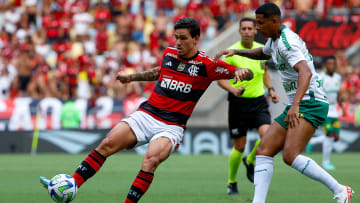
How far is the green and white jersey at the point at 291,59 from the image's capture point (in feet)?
23.1

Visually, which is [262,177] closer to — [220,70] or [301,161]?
[301,161]

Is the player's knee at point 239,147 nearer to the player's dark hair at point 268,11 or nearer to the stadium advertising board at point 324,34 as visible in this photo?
the player's dark hair at point 268,11

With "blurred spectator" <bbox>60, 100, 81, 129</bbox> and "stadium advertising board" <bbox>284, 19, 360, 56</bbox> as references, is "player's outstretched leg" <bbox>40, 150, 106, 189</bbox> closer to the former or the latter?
"blurred spectator" <bbox>60, 100, 81, 129</bbox>

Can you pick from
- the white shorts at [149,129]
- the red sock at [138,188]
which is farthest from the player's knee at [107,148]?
the red sock at [138,188]

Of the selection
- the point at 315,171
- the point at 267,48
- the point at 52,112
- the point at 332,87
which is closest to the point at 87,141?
the point at 52,112

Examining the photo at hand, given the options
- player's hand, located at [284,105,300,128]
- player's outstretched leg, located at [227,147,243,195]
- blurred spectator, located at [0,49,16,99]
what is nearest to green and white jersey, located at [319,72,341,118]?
player's outstretched leg, located at [227,147,243,195]

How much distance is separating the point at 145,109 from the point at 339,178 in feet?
18.4

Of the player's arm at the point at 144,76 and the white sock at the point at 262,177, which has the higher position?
the player's arm at the point at 144,76

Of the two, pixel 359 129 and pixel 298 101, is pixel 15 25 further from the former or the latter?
pixel 298 101

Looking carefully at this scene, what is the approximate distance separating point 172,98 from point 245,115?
10.4ft

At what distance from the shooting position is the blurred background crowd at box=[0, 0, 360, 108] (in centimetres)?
2197

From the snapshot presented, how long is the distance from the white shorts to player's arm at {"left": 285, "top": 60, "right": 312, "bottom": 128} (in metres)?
1.38

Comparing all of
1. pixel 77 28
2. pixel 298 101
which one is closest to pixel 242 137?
pixel 298 101

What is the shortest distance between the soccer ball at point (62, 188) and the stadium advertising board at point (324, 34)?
14.4 m
